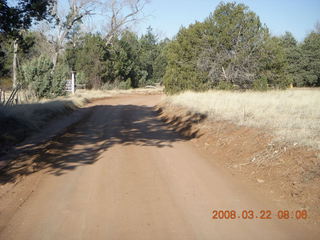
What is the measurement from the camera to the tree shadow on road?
782 cm

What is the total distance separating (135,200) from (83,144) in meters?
5.30

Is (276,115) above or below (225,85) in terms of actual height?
below

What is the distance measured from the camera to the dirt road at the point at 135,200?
14.6ft

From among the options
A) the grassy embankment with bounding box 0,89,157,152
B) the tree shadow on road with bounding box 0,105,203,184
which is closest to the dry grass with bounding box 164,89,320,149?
the tree shadow on road with bounding box 0,105,203,184

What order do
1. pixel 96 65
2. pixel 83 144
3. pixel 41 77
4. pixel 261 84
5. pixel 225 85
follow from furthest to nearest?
pixel 96 65, pixel 225 85, pixel 261 84, pixel 41 77, pixel 83 144

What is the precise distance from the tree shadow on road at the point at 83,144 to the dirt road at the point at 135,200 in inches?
2.9

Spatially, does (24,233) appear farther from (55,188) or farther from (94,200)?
(55,188)

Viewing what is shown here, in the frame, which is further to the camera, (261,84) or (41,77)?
(261,84)

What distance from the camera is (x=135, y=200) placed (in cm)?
561

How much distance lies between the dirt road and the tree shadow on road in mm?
73
